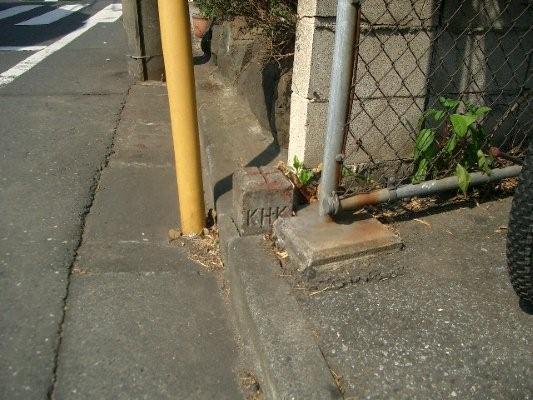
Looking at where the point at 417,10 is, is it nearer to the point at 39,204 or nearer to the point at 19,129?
the point at 39,204

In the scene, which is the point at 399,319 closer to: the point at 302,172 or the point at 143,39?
the point at 302,172

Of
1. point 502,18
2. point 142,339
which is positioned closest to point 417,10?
point 502,18

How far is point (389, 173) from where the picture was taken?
265cm

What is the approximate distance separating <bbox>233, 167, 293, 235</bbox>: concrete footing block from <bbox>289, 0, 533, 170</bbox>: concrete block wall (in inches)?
13.6

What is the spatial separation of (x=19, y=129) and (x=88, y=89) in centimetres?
164

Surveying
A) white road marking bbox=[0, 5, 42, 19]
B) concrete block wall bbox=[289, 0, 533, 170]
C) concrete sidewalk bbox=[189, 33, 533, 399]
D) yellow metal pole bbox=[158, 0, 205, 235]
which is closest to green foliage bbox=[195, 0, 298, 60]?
concrete block wall bbox=[289, 0, 533, 170]

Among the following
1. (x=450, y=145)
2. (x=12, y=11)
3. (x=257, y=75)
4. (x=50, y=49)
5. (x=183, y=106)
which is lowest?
(x=12, y=11)

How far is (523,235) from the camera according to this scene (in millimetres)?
1570

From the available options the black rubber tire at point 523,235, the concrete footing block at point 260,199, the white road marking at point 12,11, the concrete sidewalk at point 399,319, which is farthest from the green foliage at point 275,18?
the white road marking at point 12,11

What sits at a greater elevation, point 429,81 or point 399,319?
point 429,81

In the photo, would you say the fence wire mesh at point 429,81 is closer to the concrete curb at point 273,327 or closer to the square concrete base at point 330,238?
the square concrete base at point 330,238

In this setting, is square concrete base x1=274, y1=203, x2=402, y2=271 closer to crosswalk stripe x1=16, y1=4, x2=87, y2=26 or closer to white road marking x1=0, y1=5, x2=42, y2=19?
crosswalk stripe x1=16, y1=4, x2=87, y2=26

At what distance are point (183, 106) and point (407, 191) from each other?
1170 mm

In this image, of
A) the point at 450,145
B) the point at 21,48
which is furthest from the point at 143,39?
the point at 450,145
